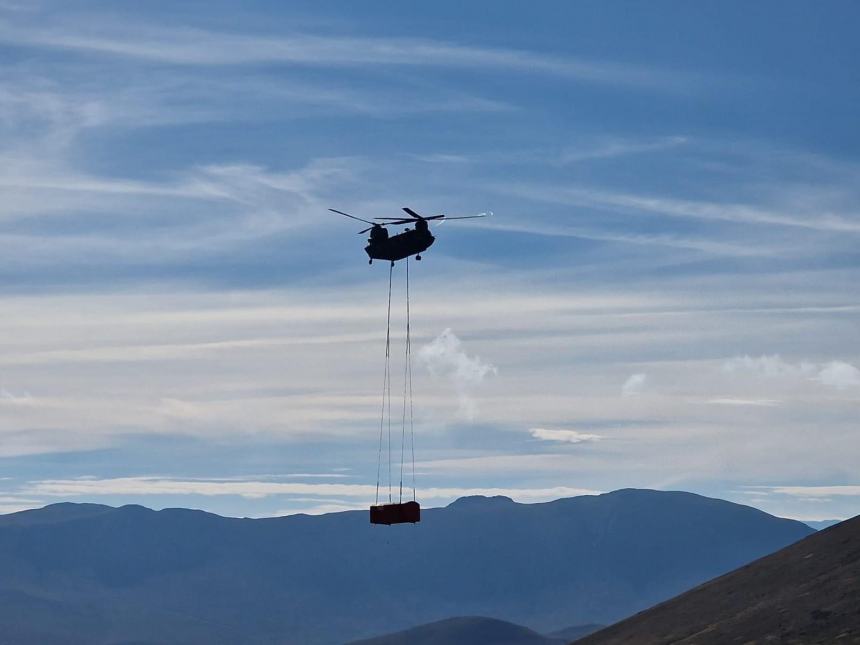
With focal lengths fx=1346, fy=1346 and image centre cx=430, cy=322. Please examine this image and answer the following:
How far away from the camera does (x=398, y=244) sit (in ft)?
355

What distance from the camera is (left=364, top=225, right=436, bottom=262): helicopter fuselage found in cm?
10662

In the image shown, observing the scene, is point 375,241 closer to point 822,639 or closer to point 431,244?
point 431,244

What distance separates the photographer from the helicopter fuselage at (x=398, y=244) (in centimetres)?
10662

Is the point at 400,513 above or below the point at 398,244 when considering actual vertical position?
below

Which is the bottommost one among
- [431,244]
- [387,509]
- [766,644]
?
[766,644]

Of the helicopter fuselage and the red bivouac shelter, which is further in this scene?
the helicopter fuselage

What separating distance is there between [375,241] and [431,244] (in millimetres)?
5962

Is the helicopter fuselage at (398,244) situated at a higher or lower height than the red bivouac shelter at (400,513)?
higher

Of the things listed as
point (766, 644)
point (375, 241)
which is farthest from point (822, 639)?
point (375, 241)

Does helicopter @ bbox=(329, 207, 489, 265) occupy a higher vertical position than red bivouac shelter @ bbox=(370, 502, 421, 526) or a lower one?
→ higher

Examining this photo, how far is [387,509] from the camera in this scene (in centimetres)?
9862

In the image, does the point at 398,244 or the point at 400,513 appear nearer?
the point at 400,513

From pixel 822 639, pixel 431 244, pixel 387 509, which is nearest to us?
pixel 387 509

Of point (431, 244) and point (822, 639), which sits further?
point (822, 639)
